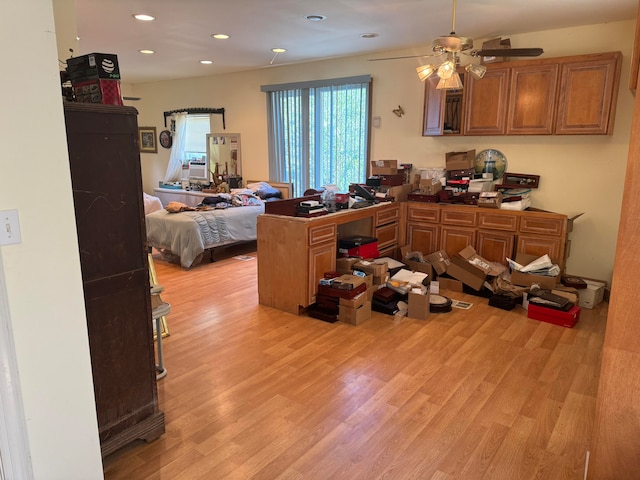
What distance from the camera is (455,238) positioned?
4902 mm

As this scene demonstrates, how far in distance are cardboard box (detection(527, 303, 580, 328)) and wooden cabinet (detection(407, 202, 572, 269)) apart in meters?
0.63

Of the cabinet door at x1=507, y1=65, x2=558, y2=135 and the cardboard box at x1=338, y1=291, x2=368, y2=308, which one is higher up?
the cabinet door at x1=507, y1=65, x2=558, y2=135

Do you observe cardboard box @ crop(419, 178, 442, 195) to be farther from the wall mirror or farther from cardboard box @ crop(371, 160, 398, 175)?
the wall mirror

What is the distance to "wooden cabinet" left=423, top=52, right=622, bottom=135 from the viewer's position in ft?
13.5

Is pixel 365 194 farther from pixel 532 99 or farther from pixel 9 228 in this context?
pixel 9 228

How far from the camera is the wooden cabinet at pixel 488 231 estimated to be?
4352 millimetres

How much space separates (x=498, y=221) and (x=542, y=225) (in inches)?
16.3

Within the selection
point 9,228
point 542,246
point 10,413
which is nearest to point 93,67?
point 9,228

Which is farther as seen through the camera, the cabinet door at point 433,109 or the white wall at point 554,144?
the cabinet door at point 433,109

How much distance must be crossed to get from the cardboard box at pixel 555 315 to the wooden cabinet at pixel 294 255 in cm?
183

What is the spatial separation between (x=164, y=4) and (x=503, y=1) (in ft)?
8.97

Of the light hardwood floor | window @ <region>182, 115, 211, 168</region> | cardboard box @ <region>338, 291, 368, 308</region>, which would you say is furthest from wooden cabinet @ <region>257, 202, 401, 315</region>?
window @ <region>182, 115, 211, 168</region>

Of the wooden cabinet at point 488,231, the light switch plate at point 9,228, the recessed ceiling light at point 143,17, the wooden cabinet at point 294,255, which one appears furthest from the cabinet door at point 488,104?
the light switch plate at point 9,228

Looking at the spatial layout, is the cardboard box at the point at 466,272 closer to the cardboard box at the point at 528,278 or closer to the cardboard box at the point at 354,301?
the cardboard box at the point at 528,278
